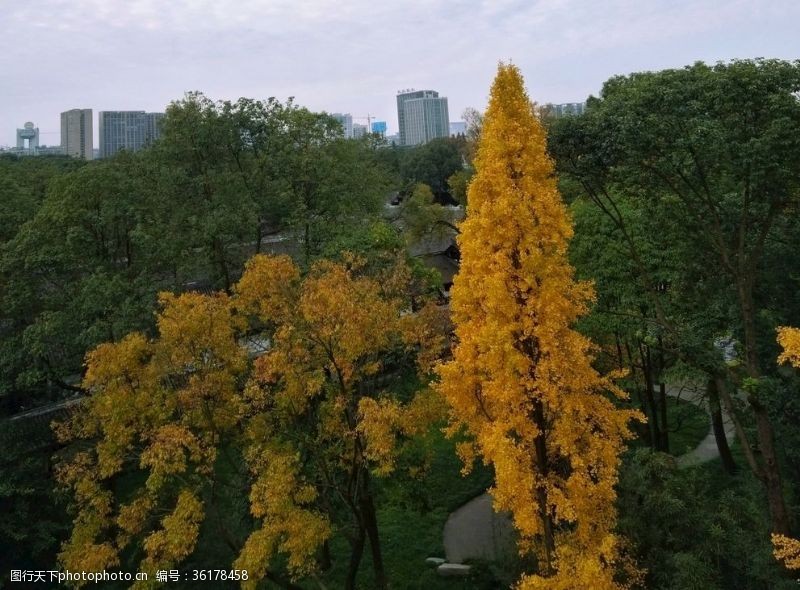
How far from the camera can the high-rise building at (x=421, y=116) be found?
398 ft

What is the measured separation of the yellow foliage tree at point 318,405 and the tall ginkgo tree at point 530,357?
1.87 metres

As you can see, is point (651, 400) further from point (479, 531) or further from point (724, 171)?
point (724, 171)

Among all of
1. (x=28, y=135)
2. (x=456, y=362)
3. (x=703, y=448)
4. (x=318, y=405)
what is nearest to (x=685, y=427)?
(x=703, y=448)

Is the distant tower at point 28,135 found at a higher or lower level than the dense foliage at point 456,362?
higher

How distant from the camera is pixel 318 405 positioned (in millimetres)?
10641

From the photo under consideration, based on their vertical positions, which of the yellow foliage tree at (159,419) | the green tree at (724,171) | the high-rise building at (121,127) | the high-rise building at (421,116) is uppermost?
the high-rise building at (421,116)

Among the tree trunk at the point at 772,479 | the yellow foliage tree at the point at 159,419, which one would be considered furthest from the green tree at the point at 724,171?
the yellow foliage tree at the point at 159,419

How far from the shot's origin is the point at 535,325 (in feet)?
24.3

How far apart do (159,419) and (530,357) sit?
5966 mm

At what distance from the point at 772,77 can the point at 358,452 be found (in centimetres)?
842

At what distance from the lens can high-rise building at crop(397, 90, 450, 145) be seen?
121250mm

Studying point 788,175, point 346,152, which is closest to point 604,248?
point 788,175

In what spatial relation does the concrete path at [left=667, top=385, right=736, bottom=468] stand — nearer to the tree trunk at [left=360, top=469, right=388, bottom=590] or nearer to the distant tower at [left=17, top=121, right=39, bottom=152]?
the tree trunk at [left=360, top=469, right=388, bottom=590]

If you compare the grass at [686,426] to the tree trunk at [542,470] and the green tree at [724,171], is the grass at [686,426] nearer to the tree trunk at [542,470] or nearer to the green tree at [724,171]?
the green tree at [724,171]
